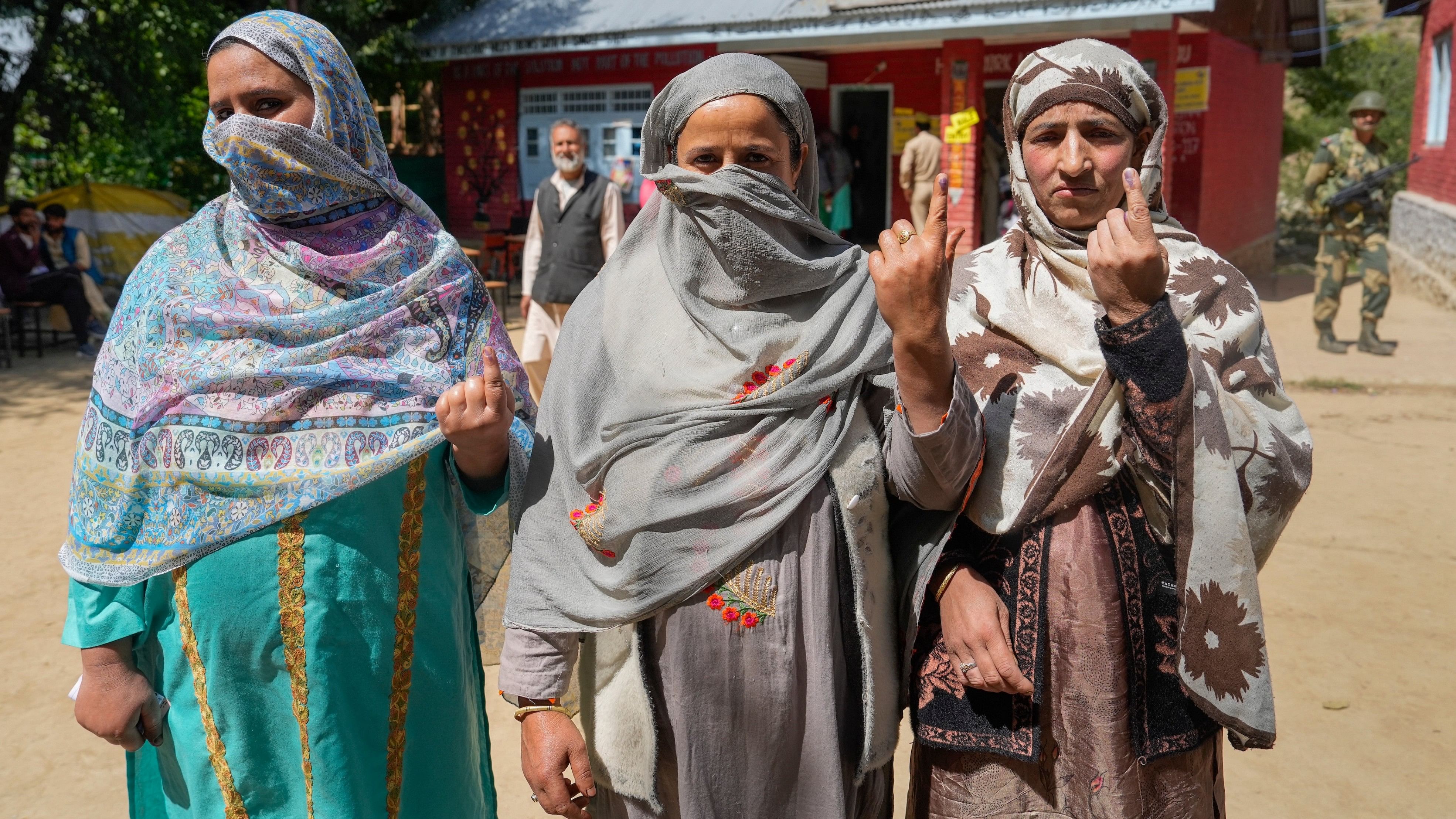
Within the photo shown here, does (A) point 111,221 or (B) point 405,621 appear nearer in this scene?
(B) point 405,621

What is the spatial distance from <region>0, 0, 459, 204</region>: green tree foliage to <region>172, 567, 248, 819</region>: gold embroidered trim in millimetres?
12126

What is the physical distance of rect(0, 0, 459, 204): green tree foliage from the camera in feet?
38.3

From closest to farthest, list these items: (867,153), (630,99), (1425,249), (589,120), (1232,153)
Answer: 1. (1425,249)
2. (1232,153)
3. (630,99)
4. (589,120)
5. (867,153)

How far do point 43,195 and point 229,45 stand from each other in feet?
38.0

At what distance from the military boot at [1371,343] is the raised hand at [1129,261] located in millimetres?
8539

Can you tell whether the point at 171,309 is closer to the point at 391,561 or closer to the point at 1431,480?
the point at 391,561

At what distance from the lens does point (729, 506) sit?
4.90 ft

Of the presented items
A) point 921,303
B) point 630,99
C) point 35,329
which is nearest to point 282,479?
point 921,303

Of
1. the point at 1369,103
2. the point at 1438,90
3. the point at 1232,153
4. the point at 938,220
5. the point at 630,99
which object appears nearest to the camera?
the point at 938,220

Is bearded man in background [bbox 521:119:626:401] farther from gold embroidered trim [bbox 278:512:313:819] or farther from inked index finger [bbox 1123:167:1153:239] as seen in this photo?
inked index finger [bbox 1123:167:1153:239]

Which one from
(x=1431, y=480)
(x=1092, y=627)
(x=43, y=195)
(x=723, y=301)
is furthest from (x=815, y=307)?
(x=43, y=195)

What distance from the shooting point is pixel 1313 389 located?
7371mm

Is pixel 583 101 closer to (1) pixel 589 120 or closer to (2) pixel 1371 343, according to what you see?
(1) pixel 589 120

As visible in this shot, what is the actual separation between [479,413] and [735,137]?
568 mm
